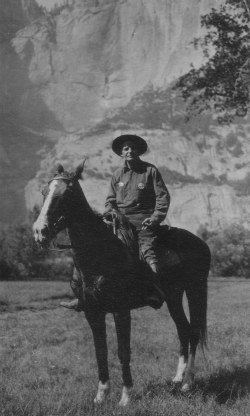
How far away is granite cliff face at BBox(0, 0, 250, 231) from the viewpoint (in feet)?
389

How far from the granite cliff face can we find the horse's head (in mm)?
104509

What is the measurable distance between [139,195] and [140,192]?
4 cm

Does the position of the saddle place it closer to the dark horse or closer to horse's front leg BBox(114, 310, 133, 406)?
the dark horse

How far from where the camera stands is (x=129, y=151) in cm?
656

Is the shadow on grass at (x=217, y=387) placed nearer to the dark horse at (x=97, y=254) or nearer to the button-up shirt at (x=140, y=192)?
the dark horse at (x=97, y=254)

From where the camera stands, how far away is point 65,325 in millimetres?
12711

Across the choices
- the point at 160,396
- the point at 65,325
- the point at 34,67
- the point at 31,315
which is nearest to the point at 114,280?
the point at 160,396

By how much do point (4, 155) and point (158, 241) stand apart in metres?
139

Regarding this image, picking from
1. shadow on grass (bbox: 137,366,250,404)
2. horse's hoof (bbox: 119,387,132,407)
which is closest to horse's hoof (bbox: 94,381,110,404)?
horse's hoof (bbox: 119,387,132,407)

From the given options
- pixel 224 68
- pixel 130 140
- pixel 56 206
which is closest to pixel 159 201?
pixel 130 140

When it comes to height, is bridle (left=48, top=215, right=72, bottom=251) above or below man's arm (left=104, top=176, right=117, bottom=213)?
below

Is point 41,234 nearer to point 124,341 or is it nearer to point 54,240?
point 54,240

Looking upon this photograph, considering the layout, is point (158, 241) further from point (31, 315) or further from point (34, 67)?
point (34, 67)

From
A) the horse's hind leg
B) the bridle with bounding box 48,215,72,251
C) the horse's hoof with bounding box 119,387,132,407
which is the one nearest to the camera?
the bridle with bounding box 48,215,72,251
